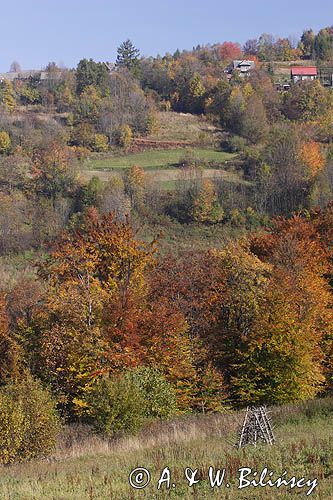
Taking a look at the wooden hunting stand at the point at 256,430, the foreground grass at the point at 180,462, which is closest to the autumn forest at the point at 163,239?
the foreground grass at the point at 180,462

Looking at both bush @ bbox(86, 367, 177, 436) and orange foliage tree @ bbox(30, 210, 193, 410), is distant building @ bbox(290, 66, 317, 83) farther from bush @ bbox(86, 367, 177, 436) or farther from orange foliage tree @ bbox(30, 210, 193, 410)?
bush @ bbox(86, 367, 177, 436)

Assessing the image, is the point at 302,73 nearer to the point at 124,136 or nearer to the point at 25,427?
the point at 124,136

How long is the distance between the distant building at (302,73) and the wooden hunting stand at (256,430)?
4480 inches

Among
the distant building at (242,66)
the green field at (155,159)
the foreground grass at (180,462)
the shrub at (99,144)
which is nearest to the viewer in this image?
the foreground grass at (180,462)

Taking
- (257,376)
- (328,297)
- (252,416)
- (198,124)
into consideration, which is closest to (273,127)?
(198,124)

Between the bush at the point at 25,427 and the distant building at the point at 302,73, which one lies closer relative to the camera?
the bush at the point at 25,427

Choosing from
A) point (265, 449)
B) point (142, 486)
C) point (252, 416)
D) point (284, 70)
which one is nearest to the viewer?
point (142, 486)

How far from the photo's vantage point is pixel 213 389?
87.7 feet

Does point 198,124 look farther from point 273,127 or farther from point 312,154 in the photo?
point 312,154

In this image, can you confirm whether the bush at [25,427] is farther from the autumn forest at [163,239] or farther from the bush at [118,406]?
the bush at [118,406]

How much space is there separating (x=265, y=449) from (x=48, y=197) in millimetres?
62593

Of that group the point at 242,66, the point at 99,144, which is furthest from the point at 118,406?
the point at 242,66

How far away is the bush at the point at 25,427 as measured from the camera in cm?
1498

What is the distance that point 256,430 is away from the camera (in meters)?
12.7
